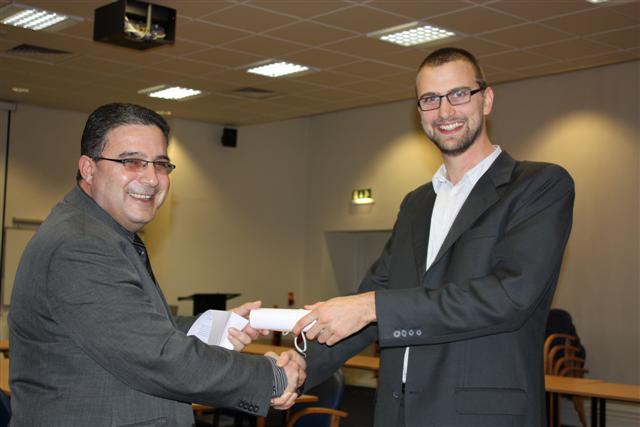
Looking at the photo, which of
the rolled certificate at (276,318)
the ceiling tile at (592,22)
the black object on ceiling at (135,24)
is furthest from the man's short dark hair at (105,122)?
the ceiling tile at (592,22)

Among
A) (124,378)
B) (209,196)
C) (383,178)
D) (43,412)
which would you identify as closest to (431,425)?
(124,378)

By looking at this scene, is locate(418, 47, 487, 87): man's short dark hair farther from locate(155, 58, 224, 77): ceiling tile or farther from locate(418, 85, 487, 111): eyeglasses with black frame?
locate(155, 58, 224, 77): ceiling tile

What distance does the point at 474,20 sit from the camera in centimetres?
757

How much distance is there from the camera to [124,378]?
2064mm

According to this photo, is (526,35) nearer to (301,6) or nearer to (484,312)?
(301,6)

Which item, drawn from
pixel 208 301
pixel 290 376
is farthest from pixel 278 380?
pixel 208 301

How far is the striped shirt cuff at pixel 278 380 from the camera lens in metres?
2.40

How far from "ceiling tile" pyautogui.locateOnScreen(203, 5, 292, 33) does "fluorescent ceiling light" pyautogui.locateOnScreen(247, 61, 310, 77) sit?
141cm

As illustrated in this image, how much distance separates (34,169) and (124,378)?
10.4 meters

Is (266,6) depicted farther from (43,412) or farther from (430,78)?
(43,412)

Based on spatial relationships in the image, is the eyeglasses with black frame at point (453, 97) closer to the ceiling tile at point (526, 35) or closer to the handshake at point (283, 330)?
the handshake at point (283, 330)

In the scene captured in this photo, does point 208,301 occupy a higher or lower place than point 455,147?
lower

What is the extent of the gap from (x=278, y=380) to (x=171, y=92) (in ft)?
29.6

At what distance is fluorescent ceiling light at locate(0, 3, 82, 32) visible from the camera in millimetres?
7617
